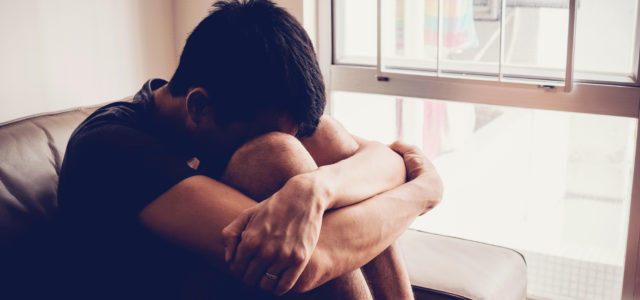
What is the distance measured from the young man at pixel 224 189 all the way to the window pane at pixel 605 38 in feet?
2.93

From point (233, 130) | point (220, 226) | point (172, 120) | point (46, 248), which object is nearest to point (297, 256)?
point (220, 226)

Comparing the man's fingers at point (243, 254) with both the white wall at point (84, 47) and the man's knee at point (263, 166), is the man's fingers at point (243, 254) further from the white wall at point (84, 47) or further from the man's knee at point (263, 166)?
the white wall at point (84, 47)

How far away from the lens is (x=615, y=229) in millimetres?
1962

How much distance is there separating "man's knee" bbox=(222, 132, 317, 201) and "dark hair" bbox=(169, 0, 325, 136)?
0.05 m

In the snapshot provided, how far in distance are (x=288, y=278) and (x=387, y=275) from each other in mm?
425

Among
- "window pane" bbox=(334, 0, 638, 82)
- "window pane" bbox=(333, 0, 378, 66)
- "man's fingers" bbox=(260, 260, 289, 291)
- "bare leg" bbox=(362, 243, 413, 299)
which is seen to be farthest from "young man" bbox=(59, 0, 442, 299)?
"window pane" bbox=(333, 0, 378, 66)

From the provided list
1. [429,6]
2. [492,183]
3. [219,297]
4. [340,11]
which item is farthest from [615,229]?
[219,297]

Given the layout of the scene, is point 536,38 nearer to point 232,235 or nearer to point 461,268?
point 461,268

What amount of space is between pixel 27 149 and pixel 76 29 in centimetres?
66

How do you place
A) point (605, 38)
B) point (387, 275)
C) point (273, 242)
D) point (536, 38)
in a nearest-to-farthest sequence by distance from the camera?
point (273, 242) → point (387, 275) → point (605, 38) → point (536, 38)

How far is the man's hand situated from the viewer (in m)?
0.93

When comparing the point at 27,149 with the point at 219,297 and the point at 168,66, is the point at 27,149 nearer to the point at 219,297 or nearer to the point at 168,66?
the point at 219,297

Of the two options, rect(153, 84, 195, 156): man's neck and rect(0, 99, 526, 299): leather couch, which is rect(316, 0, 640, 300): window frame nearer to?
rect(0, 99, 526, 299): leather couch

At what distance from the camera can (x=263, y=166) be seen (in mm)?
1123
